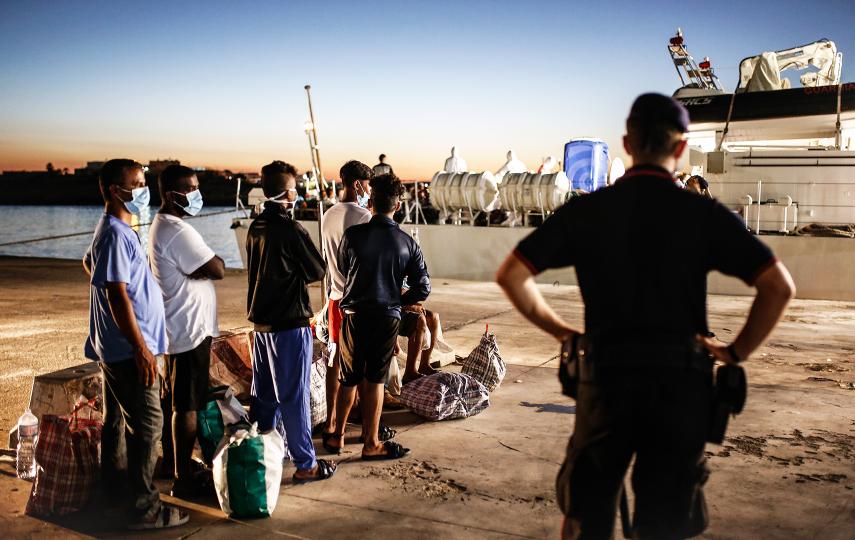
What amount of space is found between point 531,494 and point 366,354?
4.16 ft

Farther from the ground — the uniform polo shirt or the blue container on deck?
the blue container on deck

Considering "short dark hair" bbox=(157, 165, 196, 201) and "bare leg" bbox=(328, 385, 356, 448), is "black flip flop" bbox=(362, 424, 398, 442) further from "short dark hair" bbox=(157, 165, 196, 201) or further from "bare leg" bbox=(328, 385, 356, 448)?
"short dark hair" bbox=(157, 165, 196, 201)

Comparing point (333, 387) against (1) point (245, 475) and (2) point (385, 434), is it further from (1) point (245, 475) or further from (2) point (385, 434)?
(1) point (245, 475)

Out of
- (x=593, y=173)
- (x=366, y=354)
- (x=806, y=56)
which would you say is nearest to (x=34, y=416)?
(x=366, y=354)

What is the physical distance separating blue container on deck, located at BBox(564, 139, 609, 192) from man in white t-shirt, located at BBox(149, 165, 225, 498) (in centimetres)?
1421

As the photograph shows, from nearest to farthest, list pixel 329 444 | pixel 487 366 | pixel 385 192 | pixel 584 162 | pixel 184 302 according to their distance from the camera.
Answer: pixel 184 302
pixel 385 192
pixel 329 444
pixel 487 366
pixel 584 162

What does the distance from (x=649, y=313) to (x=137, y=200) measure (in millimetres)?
2721

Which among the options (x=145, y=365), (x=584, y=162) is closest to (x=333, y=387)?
(x=145, y=365)

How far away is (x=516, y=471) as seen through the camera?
189 inches

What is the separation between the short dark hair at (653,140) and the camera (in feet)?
7.87

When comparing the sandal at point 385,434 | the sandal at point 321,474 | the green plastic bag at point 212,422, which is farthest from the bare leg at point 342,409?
the green plastic bag at point 212,422

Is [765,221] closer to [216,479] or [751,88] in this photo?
[751,88]

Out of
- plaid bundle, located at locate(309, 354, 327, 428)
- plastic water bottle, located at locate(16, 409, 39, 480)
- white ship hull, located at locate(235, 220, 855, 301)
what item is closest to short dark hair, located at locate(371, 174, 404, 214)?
plaid bundle, located at locate(309, 354, 327, 428)

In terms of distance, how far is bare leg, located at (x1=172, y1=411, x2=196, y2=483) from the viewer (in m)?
4.30
